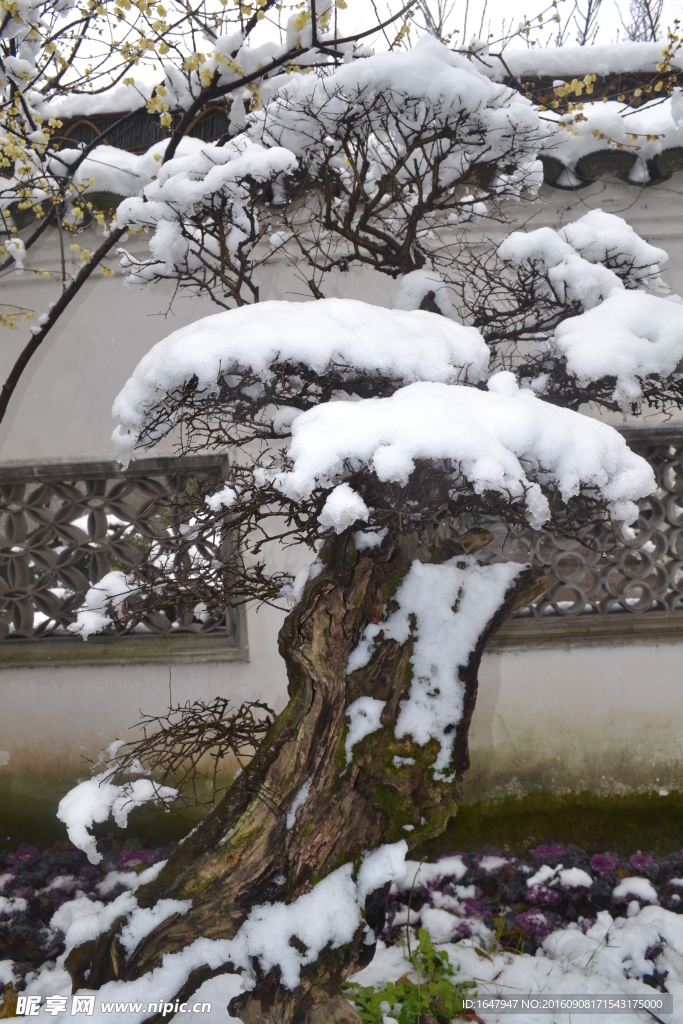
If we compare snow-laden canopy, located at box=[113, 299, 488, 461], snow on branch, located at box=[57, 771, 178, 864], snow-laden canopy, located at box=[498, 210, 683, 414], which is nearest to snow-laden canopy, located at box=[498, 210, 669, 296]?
snow-laden canopy, located at box=[498, 210, 683, 414]

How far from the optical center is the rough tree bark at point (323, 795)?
225 centimetres

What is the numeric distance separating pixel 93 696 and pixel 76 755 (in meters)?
0.40

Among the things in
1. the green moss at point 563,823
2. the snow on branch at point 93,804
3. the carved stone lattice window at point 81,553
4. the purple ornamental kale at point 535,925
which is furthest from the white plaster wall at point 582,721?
the snow on branch at point 93,804

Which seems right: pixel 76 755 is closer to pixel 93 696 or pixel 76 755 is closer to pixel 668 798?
pixel 93 696

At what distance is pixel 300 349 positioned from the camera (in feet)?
6.84

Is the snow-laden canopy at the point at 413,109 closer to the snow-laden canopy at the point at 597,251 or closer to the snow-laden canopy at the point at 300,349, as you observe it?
the snow-laden canopy at the point at 597,251

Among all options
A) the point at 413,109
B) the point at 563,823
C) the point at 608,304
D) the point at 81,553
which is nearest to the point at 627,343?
the point at 608,304

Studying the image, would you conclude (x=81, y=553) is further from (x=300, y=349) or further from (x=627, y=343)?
(x=627, y=343)

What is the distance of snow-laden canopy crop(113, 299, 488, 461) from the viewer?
6.87 feet

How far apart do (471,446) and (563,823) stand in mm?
3322

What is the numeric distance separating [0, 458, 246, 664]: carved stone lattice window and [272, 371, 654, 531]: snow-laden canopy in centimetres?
235

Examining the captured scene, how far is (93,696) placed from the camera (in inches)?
167

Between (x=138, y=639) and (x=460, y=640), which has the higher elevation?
(x=460, y=640)

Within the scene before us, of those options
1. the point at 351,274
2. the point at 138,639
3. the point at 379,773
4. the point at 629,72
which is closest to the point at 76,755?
the point at 138,639
